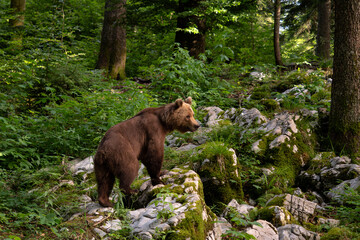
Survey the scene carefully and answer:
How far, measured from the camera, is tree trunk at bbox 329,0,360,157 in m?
5.56

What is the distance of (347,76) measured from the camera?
5.62 m

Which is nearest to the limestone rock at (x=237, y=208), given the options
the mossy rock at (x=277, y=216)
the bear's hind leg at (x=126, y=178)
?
the mossy rock at (x=277, y=216)

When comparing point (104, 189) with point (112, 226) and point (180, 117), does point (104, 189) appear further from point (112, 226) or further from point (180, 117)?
point (180, 117)

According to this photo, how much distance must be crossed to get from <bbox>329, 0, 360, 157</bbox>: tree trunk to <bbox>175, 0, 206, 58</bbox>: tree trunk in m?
5.51

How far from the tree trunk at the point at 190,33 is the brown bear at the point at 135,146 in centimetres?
634

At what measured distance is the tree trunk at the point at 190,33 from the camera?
33.5 ft

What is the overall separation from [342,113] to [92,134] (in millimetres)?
5360

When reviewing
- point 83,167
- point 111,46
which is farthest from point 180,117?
point 111,46

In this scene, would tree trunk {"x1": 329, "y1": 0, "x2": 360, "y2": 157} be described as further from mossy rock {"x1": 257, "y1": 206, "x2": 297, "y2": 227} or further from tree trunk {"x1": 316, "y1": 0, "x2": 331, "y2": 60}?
tree trunk {"x1": 316, "y1": 0, "x2": 331, "y2": 60}

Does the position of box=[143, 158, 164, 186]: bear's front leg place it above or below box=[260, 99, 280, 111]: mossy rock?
below

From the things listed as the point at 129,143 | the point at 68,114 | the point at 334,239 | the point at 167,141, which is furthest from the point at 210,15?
the point at 334,239

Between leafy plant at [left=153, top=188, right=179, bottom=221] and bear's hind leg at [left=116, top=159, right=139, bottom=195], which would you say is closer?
leafy plant at [left=153, top=188, right=179, bottom=221]

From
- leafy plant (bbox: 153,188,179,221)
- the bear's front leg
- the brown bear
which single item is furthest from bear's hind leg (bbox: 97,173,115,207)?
leafy plant (bbox: 153,188,179,221)

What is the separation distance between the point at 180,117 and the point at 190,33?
6.74 m
